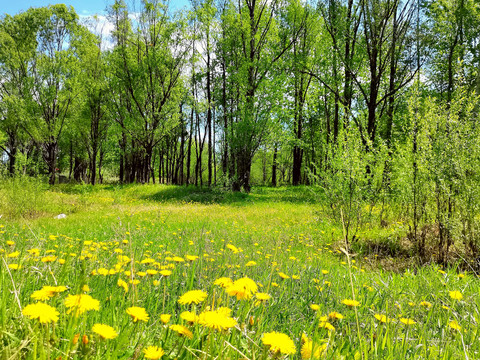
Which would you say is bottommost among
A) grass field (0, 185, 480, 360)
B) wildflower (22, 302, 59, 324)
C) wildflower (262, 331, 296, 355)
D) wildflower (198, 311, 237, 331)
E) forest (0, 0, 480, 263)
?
grass field (0, 185, 480, 360)

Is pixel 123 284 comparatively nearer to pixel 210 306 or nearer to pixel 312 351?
pixel 210 306

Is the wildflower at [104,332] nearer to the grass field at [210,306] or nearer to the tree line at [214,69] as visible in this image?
the grass field at [210,306]

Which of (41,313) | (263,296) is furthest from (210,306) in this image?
(41,313)

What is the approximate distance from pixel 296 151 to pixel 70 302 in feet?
83.6

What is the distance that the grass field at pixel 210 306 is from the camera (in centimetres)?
75

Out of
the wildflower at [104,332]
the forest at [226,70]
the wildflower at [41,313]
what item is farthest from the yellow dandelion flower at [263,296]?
the forest at [226,70]

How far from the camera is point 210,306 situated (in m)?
1.18

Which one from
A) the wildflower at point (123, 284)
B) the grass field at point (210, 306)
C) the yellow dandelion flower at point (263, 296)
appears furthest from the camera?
the wildflower at point (123, 284)

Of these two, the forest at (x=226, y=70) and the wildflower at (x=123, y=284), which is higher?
the forest at (x=226, y=70)

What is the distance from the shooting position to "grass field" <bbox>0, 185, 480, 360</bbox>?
75cm

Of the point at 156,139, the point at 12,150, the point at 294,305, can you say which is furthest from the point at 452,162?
the point at 12,150

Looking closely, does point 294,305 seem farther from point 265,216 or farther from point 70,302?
point 265,216

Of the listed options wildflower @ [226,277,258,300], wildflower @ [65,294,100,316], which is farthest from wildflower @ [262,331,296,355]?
wildflower @ [65,294,100,316]

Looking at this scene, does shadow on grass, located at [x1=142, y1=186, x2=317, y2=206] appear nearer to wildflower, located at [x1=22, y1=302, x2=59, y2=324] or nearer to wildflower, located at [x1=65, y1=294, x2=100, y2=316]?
wildflower, located at [x1=65, y1=294, x2=100, y2=316]
